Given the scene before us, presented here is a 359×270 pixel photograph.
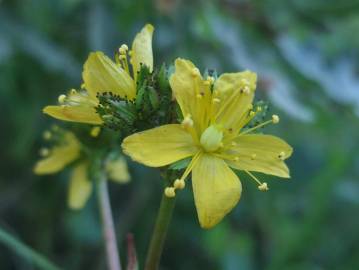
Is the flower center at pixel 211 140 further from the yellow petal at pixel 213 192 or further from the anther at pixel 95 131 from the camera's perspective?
the anther at pixel 95 131

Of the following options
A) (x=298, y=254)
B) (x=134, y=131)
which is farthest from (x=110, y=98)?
(x=298, y=254)

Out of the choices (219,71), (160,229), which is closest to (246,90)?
(160,229)

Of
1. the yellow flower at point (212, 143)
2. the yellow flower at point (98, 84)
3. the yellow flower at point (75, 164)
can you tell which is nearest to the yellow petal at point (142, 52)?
the yellow flower at point (98, 84)

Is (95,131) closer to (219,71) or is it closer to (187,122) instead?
(187,122)

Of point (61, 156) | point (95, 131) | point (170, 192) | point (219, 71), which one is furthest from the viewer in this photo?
point (219, 71)

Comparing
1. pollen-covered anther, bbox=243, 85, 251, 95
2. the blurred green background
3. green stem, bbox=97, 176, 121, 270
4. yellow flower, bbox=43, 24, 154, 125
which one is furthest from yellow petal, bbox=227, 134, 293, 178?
the blurred green background

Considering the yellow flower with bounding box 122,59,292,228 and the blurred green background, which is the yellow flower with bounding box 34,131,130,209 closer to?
the yellow flower with bounding box 122,59,292,228

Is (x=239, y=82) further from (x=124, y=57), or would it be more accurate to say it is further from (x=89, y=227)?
(x=89, y=227)
